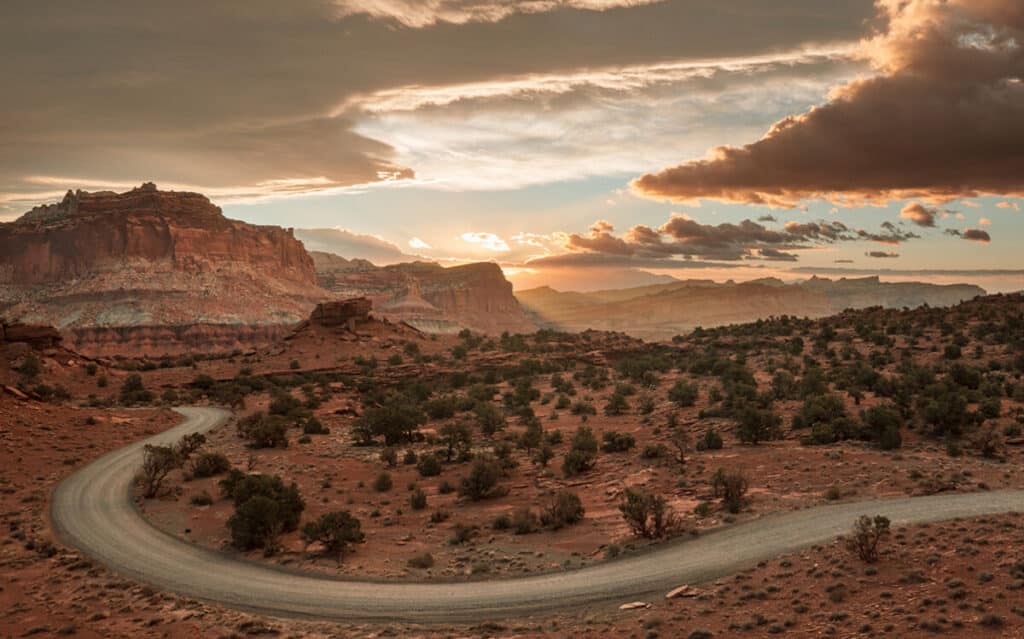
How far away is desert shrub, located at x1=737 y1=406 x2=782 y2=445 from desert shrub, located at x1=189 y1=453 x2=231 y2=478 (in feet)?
80.8

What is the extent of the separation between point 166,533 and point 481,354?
5225 centimetres

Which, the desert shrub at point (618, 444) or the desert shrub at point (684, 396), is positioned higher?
the desert shrub at point (684, 396)

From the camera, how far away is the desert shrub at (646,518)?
1836 cm

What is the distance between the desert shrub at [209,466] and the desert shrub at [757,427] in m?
24.6

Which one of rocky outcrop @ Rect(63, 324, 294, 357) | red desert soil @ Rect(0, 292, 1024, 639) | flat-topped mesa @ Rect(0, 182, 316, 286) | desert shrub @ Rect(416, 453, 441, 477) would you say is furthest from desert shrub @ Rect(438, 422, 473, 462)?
flat-topped mesa @ Rect(0, 182, 316, 286)

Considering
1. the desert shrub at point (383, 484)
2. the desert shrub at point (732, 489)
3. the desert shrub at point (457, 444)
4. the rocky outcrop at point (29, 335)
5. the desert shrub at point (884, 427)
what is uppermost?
the rocky outcrop at point (29, 335)

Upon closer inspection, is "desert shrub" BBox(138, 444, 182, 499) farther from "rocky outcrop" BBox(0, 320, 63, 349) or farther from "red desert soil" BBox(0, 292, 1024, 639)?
A: "rocky outcrop" BBox(0, 320, 63, 349)

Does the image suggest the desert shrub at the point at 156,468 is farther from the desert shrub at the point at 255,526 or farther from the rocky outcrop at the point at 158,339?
the rocky outcrop at the point at 158,339

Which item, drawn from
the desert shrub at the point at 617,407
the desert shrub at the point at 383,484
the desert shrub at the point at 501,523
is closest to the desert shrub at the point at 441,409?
the desert shrub at the point at 617,407

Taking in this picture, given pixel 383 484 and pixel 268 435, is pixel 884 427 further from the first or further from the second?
pixel 268 435

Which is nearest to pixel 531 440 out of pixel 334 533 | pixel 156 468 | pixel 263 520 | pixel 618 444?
pixel 618 444

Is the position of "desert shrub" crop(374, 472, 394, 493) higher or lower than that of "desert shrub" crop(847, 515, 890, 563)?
lower

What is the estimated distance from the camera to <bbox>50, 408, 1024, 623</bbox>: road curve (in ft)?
49.9

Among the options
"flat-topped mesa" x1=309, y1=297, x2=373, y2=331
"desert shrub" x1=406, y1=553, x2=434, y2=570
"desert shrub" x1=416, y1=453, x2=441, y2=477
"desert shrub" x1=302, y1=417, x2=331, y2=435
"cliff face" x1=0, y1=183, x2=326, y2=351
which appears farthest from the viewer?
"cliff face" x1=0, y1=183, x2=326, y2=351
